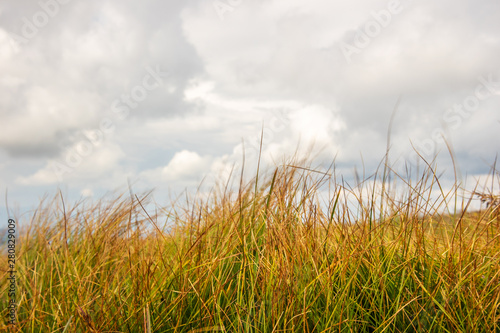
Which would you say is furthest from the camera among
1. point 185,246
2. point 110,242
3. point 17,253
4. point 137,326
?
point 17,253

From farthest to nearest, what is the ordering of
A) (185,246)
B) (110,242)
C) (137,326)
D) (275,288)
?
(110,242) → (185,246) → (137,326) → (275,288)

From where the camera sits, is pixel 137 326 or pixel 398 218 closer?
pixel 137 326

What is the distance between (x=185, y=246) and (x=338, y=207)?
48.0 inches

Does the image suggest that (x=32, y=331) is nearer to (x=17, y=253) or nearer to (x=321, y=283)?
(x=17, y=253)

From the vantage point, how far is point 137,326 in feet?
7.53

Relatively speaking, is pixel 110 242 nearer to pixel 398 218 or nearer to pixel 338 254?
pixel 338 254

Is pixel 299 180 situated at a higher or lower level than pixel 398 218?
higher

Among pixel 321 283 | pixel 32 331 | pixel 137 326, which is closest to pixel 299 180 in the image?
pixel 321 283

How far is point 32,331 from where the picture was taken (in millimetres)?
2393

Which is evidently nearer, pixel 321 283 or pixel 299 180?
pixel 321 283

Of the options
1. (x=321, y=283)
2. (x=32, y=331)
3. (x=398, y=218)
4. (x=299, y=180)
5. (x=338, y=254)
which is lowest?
(x=32, y=331)

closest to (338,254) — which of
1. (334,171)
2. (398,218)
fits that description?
(334,171)

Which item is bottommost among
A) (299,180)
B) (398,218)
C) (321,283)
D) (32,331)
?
(32,331)

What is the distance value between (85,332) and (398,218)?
2.34 metres
